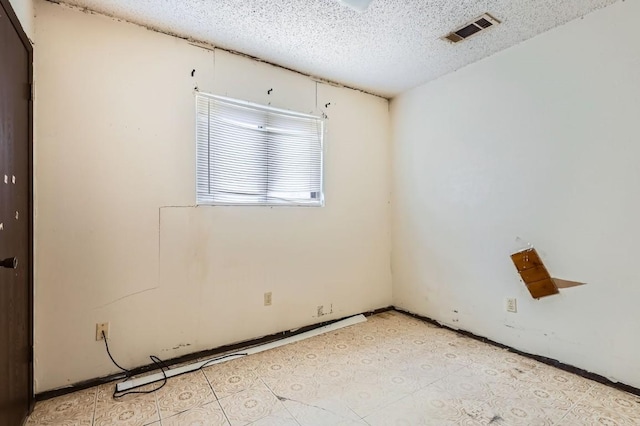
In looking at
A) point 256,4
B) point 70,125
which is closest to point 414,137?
point 256,4

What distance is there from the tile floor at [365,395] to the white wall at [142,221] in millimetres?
345

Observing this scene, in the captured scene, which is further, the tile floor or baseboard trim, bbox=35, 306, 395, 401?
baseboard trim, bbox=35, 306, 395, 401

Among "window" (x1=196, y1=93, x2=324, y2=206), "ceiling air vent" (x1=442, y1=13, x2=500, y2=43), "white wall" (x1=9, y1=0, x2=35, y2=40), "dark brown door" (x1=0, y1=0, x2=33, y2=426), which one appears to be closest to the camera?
"dark brown door" (x1=0, y1=0, x2=33, y2=426)

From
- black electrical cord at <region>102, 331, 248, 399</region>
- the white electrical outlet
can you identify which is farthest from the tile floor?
the white electrical outlet

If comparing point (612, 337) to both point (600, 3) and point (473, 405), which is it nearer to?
point (473, 405)

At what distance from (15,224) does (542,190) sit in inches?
127

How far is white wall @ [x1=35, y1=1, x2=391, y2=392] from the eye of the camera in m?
1.92

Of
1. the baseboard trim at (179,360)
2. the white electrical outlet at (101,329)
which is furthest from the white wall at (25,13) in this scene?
the baseboard trim at (179,360)

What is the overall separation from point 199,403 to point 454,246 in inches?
93.7

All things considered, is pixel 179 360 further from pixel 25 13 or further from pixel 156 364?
pixel 25 13

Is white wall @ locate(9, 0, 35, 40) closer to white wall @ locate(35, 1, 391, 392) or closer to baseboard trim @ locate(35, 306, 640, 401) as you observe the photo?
white wall @ locate(35, 1, 391, 392)

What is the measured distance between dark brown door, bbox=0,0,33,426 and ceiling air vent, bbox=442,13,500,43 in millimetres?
2564

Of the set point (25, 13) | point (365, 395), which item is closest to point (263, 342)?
point (365, 395)

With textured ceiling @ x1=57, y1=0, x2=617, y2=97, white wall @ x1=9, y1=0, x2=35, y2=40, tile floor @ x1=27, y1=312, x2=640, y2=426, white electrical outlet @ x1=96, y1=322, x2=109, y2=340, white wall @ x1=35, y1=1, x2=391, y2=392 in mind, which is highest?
textured ceiling @ x1=57, y1=0, x2=617, y2=97
